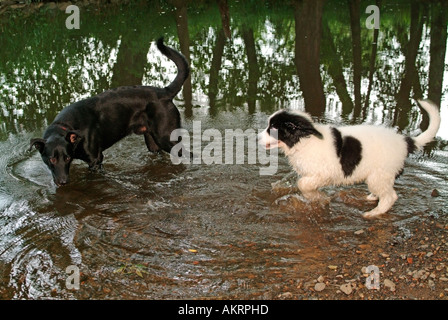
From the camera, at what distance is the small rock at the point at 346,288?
335 cm

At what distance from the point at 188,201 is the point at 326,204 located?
1643 mm

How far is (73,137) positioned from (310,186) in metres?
2.90

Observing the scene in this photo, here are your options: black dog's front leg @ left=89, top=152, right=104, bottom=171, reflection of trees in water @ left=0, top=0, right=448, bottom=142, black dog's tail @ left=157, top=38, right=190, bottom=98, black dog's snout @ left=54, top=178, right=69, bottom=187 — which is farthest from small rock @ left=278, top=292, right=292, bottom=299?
reflection of trees in water @ left=0, top=0, right=448, bottom=142

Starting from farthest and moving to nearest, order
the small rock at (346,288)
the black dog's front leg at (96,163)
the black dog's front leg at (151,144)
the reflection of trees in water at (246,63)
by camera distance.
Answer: the reflection of trees in water at (246,63) < the black dog's front leg at (151,144) < the black dog's front leg at (96,163) < the small rock at (346,288)

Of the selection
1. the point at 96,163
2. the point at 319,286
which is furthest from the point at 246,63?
the point at 319,286

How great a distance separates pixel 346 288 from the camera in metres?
3.39

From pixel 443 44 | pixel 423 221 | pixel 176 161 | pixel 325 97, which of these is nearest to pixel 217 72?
pixel 325 97

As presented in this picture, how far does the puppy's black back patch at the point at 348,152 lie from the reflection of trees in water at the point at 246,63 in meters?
3.45

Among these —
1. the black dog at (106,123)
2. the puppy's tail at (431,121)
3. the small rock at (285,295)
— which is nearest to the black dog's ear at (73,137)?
the black dog at (106,123)

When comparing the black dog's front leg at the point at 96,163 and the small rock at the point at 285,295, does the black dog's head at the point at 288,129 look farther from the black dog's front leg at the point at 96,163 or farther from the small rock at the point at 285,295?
the black dog's front leg at the point at 96,163

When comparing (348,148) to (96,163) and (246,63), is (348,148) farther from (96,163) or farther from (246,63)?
(246,63)

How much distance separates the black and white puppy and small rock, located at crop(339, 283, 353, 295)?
1.44 metres

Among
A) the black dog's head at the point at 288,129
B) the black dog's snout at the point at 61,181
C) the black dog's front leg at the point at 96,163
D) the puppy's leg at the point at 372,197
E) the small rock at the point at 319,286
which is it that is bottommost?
the small rock at the point at 319,286

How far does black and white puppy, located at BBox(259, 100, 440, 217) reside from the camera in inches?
175
